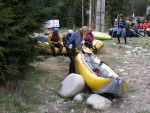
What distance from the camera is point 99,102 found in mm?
6598

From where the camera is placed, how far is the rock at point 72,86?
7.13 metres

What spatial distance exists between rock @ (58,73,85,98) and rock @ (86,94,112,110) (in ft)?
1.63

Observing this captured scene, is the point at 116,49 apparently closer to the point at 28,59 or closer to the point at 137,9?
the point at 28,59

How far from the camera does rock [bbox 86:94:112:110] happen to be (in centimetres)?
651

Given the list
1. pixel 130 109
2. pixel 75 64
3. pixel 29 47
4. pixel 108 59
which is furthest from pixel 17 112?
pixel 108 59

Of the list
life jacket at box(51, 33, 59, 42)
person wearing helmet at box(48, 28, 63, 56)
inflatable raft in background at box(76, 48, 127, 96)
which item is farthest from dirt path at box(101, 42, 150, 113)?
life jacket at box(51, 33, 59, 42)

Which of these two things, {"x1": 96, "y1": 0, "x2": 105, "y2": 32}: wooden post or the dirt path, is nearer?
the dirt path

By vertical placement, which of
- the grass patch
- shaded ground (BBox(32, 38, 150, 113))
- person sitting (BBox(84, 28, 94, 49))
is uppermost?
person sitting (BBox(84, 28, 94, 49))

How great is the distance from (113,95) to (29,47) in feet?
7.68

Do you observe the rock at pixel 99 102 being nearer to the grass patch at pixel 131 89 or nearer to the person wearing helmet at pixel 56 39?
the grass patch at pixel 131 89

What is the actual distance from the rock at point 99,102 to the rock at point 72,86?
19.6 inches

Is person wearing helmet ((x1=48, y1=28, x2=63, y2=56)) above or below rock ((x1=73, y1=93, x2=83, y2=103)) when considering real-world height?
above

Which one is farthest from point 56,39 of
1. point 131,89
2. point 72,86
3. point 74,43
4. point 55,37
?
point 72,86

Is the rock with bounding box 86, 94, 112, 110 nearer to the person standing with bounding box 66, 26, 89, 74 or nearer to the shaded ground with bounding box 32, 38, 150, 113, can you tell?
the shaded ground with bounding box 32, 38, 150, 113
